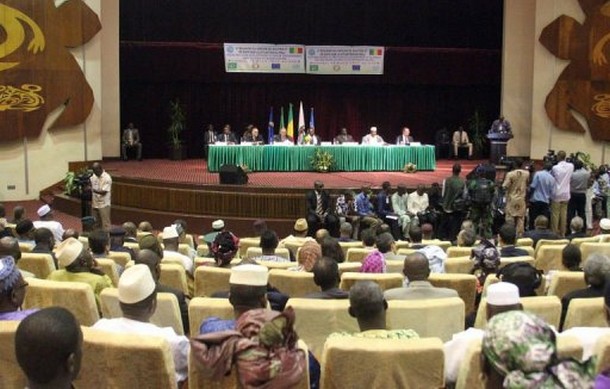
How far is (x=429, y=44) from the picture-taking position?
20047 mm

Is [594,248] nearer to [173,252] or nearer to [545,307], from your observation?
[545,307]

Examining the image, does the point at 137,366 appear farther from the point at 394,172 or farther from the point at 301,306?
the point at 394,172

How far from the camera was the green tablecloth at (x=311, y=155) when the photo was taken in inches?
601

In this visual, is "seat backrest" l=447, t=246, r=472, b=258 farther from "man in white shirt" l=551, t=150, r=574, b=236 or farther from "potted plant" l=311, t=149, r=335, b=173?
"potted plant" l=311, t=149, r=335, b=173

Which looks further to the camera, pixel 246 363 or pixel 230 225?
pixel 230 225

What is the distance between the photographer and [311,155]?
51.5 ft

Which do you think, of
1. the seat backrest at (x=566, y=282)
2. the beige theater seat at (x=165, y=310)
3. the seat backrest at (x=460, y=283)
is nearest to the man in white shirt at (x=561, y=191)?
the seat backrest at (x=566, y=282)

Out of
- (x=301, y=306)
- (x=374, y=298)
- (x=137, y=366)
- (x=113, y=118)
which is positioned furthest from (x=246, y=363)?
(x=113, y=118)

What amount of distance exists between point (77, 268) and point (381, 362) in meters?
2.50

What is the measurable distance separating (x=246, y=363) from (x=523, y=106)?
654 inches

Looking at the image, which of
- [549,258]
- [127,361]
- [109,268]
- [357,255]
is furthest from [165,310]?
[549,258]

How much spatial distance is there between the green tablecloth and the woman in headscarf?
13392 mm

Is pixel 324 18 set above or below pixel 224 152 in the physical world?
above

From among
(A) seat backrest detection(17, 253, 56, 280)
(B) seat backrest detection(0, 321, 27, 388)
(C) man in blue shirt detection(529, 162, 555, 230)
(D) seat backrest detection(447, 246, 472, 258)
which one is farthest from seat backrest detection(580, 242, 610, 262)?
(B) seat backrest detection(0, 321, 27, 388)
